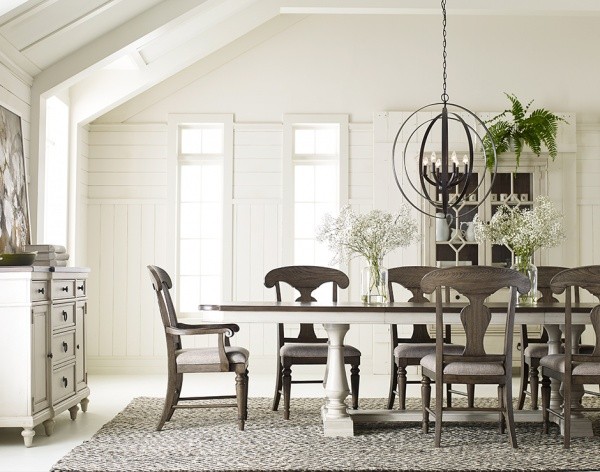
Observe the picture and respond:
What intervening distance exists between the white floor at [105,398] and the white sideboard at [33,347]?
0.44 feet

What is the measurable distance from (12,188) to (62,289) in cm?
88

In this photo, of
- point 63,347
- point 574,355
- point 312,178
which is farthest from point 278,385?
point 312,178

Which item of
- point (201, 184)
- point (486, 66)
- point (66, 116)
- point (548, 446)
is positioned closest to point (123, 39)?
point (66, 116)

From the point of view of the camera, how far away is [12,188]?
5910 mm

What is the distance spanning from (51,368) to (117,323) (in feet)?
11.2

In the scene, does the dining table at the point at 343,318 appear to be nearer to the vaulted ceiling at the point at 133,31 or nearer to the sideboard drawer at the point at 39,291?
the sideboard drawer at the point at 39,291

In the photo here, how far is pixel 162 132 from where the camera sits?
8.67m

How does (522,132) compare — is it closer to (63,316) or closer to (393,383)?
(393,383)

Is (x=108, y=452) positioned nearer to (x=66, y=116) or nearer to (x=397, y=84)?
(x=66, y=116)

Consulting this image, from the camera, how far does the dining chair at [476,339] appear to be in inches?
182

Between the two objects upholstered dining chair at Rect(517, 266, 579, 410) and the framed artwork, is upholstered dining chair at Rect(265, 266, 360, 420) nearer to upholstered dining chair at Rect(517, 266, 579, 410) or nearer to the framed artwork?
upholstered dining chair at Rect(517, 266, 579, 410)

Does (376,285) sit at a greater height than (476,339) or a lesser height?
greater

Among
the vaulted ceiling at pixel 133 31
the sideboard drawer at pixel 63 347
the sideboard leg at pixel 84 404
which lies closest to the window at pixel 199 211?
the vaulted ceiling at pixel 133 31

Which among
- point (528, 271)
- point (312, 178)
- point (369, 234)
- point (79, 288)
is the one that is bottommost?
point (79, 288)
